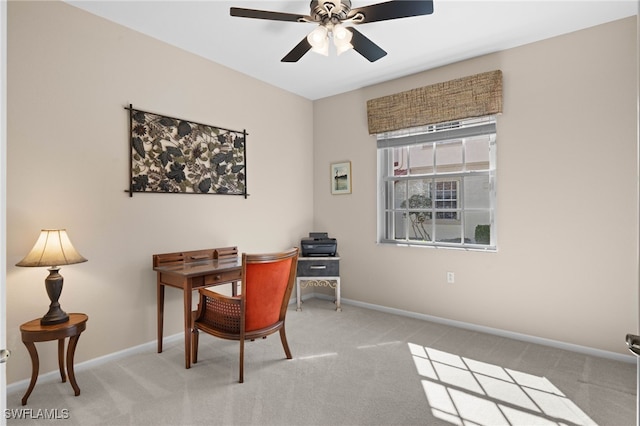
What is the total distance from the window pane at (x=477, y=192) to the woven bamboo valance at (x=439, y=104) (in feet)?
2.15

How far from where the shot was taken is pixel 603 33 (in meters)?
2.77

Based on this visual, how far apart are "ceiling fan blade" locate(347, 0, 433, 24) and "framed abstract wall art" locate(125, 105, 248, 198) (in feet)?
6.14

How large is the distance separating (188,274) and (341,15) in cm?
215

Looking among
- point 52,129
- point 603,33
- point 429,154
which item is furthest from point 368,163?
point 52,129

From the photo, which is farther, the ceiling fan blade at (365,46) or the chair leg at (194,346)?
the chair leg at (194,346)

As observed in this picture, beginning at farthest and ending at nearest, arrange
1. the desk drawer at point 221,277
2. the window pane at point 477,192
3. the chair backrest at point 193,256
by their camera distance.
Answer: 1. the window pane at point 477,192
2. the chair backrest at point 193,256
3. the desk drawer at point 221,277

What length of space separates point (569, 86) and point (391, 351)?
9.03 ft

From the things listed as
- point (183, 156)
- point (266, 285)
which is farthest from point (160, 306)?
point (183, 156)

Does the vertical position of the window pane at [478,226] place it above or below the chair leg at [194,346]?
above

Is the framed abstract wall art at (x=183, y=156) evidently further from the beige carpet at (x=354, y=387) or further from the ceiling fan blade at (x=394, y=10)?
the ceiling fan blade at (x=394, y=10)

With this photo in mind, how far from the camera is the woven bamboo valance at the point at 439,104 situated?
10.6ft

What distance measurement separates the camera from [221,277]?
9.43 feet

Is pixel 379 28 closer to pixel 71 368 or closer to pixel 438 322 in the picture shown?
pixel 438 322

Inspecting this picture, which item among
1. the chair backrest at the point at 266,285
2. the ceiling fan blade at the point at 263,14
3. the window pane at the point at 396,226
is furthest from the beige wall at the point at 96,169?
the window pane at the point at 396,226
